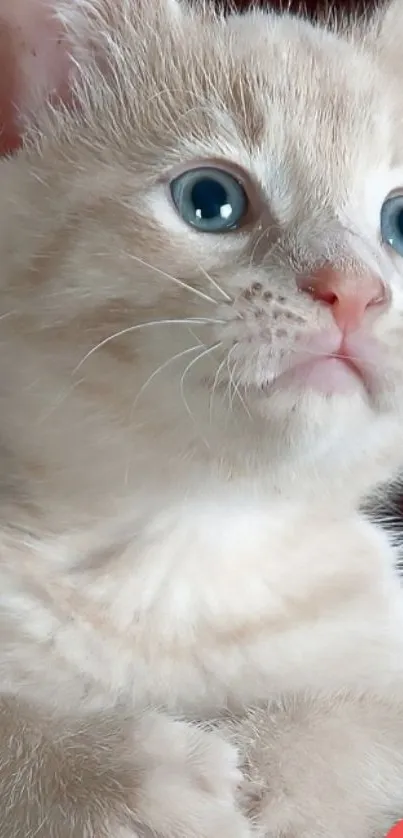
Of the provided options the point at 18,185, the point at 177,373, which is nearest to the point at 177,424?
the point at 177,373

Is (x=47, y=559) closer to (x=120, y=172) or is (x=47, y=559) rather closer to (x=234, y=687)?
(x=234, y=687)

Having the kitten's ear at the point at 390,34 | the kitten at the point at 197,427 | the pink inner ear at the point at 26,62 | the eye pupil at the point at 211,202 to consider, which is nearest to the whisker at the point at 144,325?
the kitten at the point at 197,427

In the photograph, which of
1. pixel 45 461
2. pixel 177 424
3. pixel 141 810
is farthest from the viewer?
pixel 45 461

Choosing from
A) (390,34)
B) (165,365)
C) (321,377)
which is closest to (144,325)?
(165,365)

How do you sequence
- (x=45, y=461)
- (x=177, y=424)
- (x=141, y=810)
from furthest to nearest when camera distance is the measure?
(x=45, y=461)
(x=177, y=424)
(x=141, y=810)

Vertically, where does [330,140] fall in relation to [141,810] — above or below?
above

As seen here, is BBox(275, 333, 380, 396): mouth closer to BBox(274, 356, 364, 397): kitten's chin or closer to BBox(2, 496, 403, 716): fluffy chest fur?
BBox(274, 356, 364, 397): kitten's chin
